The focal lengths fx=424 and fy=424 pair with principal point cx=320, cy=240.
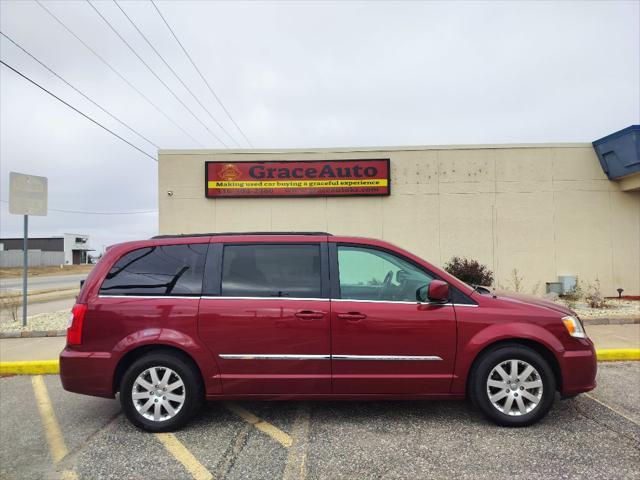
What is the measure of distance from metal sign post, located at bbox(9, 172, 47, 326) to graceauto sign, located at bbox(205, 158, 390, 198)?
3.99 m

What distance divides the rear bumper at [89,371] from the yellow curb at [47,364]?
2.65 meters

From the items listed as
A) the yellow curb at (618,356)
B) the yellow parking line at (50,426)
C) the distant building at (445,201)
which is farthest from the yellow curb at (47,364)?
the distant building at (445,201)

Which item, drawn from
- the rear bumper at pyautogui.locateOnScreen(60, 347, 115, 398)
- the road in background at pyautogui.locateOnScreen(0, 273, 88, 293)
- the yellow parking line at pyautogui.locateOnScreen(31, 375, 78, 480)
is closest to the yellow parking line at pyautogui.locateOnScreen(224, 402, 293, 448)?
the rear bumper at pyautogui.locateOnScreen(60, 347, 115, 398)

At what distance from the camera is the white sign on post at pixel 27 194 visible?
29.8 ft

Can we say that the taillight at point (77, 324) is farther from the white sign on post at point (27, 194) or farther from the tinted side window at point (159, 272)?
the white sign on post at point (27, 194)

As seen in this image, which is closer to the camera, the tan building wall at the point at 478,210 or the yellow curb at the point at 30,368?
the yellow curb at the point at 30,368

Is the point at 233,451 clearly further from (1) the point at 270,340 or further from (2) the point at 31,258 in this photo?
(2) the point at 31,258

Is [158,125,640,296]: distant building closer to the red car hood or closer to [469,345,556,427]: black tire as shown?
the red car hood

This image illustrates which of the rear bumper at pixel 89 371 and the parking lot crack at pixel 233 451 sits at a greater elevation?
the rear bumper at pixel 89 371

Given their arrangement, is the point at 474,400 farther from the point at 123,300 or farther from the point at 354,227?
the point at 354,227

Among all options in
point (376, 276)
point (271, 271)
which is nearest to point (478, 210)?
point (376, 276)

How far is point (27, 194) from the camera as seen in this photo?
9305 millimetres

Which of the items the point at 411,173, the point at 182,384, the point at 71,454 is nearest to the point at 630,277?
the point at 411,173

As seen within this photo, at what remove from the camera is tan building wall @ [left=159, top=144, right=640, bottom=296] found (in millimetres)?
11773
